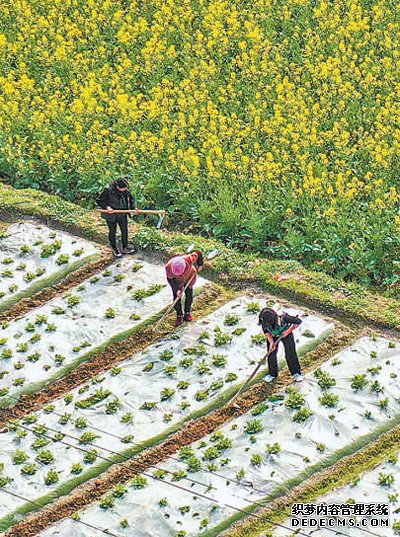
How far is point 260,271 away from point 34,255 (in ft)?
12.1

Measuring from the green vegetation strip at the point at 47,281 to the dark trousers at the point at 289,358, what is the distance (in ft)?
14.1

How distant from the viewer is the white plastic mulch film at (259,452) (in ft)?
45.3

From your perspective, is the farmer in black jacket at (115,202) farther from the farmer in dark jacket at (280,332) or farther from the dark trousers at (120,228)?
the farmer in dark jacket at (280,332)

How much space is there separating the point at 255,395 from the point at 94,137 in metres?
7.89

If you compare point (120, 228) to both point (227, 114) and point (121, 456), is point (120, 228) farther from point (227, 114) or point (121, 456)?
point (121, 456)

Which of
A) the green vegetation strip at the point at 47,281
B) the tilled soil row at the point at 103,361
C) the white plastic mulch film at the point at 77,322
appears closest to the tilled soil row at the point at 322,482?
the tilled soil row at the point at 103,361

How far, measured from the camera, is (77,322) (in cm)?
1742

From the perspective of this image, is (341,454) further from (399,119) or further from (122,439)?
(399,119)

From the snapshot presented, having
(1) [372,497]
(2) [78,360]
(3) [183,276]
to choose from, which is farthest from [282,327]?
(2) [78,360]

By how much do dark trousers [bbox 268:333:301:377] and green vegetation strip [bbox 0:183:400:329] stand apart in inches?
72.2

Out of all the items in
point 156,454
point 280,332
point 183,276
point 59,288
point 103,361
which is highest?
point 183,276

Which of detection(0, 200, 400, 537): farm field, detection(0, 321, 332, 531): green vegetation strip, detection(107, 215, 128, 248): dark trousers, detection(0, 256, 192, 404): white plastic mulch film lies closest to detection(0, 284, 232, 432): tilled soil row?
detection(0, 200, 400, 537): farm field

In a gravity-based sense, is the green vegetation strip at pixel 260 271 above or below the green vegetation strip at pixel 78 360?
above

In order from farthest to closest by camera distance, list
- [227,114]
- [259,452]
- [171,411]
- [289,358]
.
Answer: [227,114] → [289,358] → [171,411] → [259,452]
